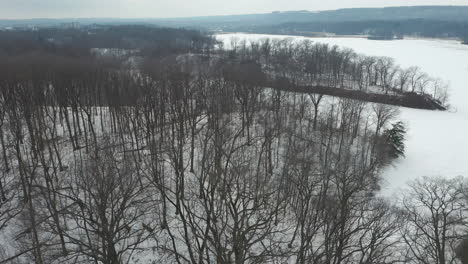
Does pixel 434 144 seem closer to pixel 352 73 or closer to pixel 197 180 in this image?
pixel 197 180

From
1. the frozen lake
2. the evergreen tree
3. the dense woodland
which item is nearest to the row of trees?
the frozen lake

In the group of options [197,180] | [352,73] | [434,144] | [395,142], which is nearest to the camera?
[197,180]

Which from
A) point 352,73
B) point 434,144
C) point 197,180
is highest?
→ point 352,73

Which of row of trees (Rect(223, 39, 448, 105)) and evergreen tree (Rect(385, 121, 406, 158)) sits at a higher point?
row of trees (Rect(223, 39, 448, 105))

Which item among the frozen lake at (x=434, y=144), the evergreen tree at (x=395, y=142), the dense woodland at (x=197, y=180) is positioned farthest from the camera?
the evergreen tree at (x=395, y=142)

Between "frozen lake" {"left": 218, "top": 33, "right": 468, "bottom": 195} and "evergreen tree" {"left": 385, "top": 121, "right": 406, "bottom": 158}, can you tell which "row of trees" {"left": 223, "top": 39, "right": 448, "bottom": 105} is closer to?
"frozen lake" {"left": 218, "top": 33, "right": 468, "bottom": 195}

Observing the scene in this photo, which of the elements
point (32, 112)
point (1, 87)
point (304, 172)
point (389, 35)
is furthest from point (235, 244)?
point (389, 35)

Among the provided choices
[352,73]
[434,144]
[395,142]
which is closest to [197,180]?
[395,142]

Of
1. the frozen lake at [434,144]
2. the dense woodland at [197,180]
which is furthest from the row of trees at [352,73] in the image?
the dense woodland at [197,180]

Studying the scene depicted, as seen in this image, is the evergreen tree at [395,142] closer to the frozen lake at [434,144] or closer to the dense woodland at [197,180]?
the dense woodland at [197,180]
